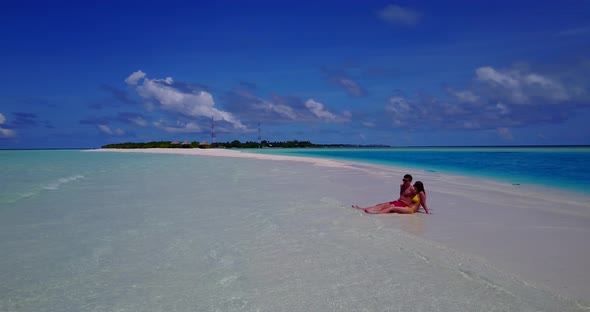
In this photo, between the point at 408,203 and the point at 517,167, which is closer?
the point at 408,203

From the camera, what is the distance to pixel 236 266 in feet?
16.6

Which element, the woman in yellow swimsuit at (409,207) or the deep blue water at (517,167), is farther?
the deep blue water at (517,167)

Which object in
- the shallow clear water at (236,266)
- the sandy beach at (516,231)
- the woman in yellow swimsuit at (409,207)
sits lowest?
the shallow clear water at (236,266)

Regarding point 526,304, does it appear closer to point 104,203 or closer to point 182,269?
point 182,269

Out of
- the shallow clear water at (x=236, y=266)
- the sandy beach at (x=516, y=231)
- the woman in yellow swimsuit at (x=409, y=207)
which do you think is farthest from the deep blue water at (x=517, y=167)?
the shallow clear water at (x=236, y=266)

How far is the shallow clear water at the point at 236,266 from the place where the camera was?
3928 mm

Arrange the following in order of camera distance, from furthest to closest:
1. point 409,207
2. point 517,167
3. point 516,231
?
1. point 517,167
2. point 409,207
3. point 516,231

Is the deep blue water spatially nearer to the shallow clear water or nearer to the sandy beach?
the sandy beach

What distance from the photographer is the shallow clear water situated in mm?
3928

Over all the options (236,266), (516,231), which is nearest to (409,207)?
(516,231)

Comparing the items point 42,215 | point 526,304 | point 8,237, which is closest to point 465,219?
point 526,304

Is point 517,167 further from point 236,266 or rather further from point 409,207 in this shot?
point 236,266

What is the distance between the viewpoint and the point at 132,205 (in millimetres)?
10086

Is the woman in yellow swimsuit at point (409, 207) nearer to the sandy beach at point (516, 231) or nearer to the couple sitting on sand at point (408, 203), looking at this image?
the couple sitting on sand at point (408, 203)
